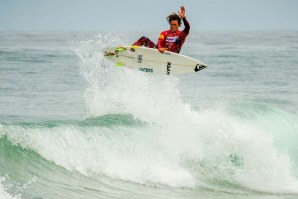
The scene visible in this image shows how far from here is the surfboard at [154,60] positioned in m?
13.2

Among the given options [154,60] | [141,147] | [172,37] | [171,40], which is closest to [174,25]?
[172,37]

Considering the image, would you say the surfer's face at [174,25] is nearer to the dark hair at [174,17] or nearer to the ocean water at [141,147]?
the dark hair at [174,17]

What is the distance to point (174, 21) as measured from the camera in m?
12.5

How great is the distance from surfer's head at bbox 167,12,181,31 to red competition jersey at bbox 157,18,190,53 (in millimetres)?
115

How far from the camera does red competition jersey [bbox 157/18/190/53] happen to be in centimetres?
1250

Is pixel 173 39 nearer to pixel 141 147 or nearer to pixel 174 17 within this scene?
pixel 174 17

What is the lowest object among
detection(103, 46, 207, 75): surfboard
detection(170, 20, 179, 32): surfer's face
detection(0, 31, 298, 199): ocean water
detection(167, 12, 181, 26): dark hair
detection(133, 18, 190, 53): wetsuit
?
detection(0, 31, 298, 199): ocean water

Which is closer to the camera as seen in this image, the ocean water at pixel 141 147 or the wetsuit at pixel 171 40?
the ocean water at pixel 141 147

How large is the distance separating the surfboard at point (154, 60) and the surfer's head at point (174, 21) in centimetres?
70

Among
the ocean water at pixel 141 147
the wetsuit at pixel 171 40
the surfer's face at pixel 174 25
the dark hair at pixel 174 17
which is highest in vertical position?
the dark hair at pixel 174 17

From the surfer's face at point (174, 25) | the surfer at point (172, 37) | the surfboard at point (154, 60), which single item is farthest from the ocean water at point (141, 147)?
the surfer's face at point (174, 25)

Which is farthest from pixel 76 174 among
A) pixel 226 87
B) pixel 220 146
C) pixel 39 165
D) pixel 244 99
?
pixel 226 87

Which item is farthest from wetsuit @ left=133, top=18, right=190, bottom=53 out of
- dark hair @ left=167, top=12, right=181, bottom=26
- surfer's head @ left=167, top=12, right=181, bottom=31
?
dark hair @ left=167, top=12, right=181, bottom=26

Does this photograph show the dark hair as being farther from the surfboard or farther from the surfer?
the surfboard
